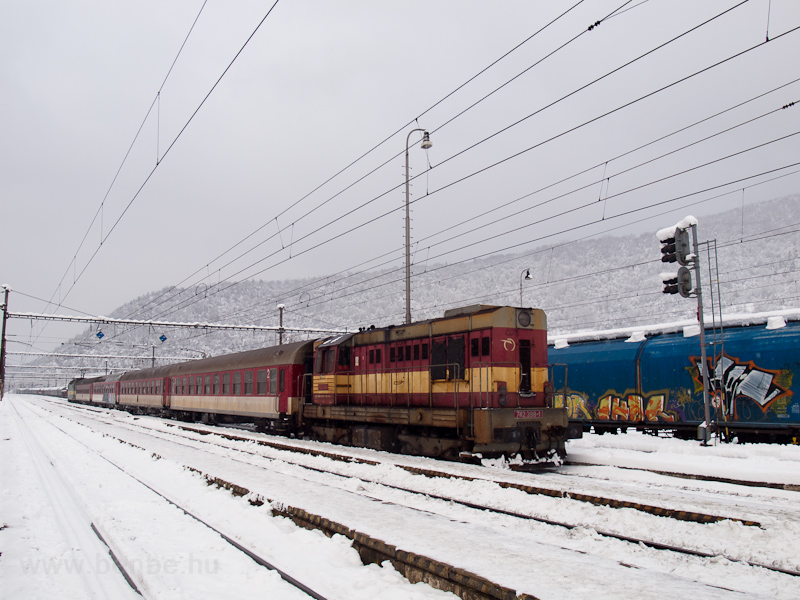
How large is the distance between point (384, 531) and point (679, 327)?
1604cm

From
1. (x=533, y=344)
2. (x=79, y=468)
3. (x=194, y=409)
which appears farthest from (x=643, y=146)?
(x=194, y=409)

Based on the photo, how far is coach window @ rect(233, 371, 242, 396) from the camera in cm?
2495

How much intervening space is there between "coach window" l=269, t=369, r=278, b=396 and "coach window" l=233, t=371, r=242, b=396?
3645 millimetres

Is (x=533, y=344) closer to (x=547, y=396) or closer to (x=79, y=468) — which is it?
(x=547, y=396)

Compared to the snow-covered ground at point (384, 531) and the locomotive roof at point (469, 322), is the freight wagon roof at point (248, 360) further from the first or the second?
the snow-covered ground at point (384, 531)

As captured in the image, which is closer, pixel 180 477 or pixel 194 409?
pixel 180 477

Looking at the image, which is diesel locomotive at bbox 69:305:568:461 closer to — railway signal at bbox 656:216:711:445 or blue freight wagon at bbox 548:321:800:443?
blue freight wagon at bbox 548:321:800:443

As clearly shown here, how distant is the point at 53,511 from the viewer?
28.8 feet

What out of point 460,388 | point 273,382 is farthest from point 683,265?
point 273,382

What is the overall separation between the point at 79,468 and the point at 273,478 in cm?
524

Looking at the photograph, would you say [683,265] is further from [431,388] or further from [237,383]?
[237,383]

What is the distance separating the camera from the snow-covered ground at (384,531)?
5.40 meters

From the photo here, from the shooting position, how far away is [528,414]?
41.7 ft

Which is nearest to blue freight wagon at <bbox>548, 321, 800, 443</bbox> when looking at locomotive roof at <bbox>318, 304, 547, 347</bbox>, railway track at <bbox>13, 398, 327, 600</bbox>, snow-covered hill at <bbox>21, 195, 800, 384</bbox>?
locomotive roof at <bbox>318, 304, 547, 347</bbox>
